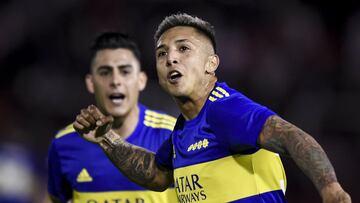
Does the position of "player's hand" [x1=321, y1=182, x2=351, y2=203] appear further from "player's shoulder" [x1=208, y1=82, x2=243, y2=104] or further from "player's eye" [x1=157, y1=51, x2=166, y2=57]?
"player's eye" [x1=157, y1=51, x2=166, y2=57]

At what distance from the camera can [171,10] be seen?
11211 millimetres

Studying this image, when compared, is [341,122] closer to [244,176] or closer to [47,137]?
[47,137]

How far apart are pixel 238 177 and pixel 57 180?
2546 mm

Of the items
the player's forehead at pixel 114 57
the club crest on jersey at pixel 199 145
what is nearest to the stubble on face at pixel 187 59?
the club crest on jersey at pixel 199 145

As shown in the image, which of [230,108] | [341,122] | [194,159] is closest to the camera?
[230,108]

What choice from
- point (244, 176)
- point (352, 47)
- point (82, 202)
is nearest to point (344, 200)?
point (244, 176)

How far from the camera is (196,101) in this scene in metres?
4.12

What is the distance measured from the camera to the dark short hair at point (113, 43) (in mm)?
6293

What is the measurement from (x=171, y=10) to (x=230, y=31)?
95 centimetres

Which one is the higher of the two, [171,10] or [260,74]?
[171,10]

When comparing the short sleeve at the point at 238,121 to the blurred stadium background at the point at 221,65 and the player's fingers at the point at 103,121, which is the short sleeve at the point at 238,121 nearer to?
the player's fingers at the point at 103,121

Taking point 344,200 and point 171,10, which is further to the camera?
point 171,10

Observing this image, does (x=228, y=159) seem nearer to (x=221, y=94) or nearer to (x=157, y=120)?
(x=221, y=94)

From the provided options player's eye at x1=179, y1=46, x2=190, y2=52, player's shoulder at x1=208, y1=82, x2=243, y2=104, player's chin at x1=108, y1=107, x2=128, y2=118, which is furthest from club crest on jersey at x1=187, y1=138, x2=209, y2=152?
player's chin at x1=108, y1=107, x2=128, y2=118
